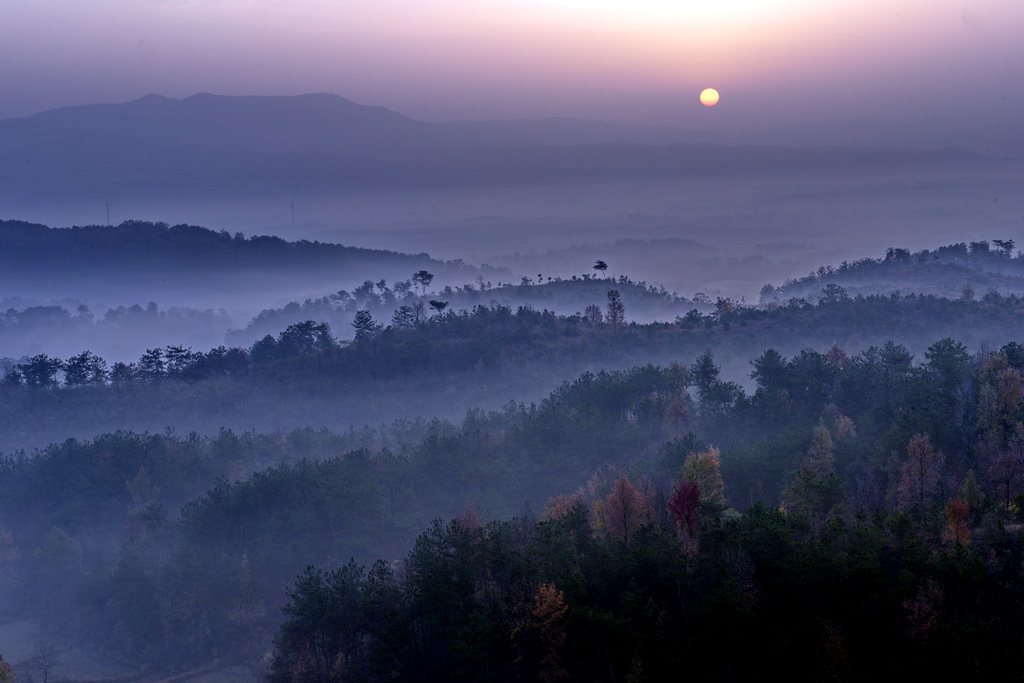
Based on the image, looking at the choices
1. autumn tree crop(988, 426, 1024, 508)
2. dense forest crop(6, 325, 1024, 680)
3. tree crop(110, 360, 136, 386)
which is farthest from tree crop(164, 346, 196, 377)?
autumn tree crop(988, 426, 1024, 508)

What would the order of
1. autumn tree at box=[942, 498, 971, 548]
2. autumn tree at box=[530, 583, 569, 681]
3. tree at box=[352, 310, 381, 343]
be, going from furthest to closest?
tree at box=[352, 310, 381, 343], autumn tree at box=[530, 583, 569, 681], autumn tree at box=[942, 498, 971, 548]

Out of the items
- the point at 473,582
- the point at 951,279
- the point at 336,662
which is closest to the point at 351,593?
the point at 336,662

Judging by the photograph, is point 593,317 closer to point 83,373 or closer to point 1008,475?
point 83,373

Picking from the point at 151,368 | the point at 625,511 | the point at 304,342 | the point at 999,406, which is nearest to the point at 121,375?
the point at 151,368

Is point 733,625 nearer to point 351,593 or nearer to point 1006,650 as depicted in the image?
point 1006,650

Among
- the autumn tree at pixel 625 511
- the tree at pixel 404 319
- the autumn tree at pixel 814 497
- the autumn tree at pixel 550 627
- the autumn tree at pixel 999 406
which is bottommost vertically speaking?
the autumn tree at pixel 550 627

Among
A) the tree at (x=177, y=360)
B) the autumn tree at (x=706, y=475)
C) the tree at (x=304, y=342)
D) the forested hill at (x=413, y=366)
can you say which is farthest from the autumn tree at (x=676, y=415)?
the tree at (x=177, y=360)

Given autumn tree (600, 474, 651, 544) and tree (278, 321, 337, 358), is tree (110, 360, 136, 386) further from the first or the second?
autumn tree (600, 474, 651, 544)

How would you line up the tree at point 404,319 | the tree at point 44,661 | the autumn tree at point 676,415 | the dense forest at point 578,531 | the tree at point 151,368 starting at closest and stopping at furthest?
1. the dense forest at point 578,531
2. the tree at point 44,661
3. the autumn tree at point 676,415
4. the tree at point 151,368
5. the tree at point 404,319

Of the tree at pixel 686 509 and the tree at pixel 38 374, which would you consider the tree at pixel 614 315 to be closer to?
the tree at pixel 38 374
